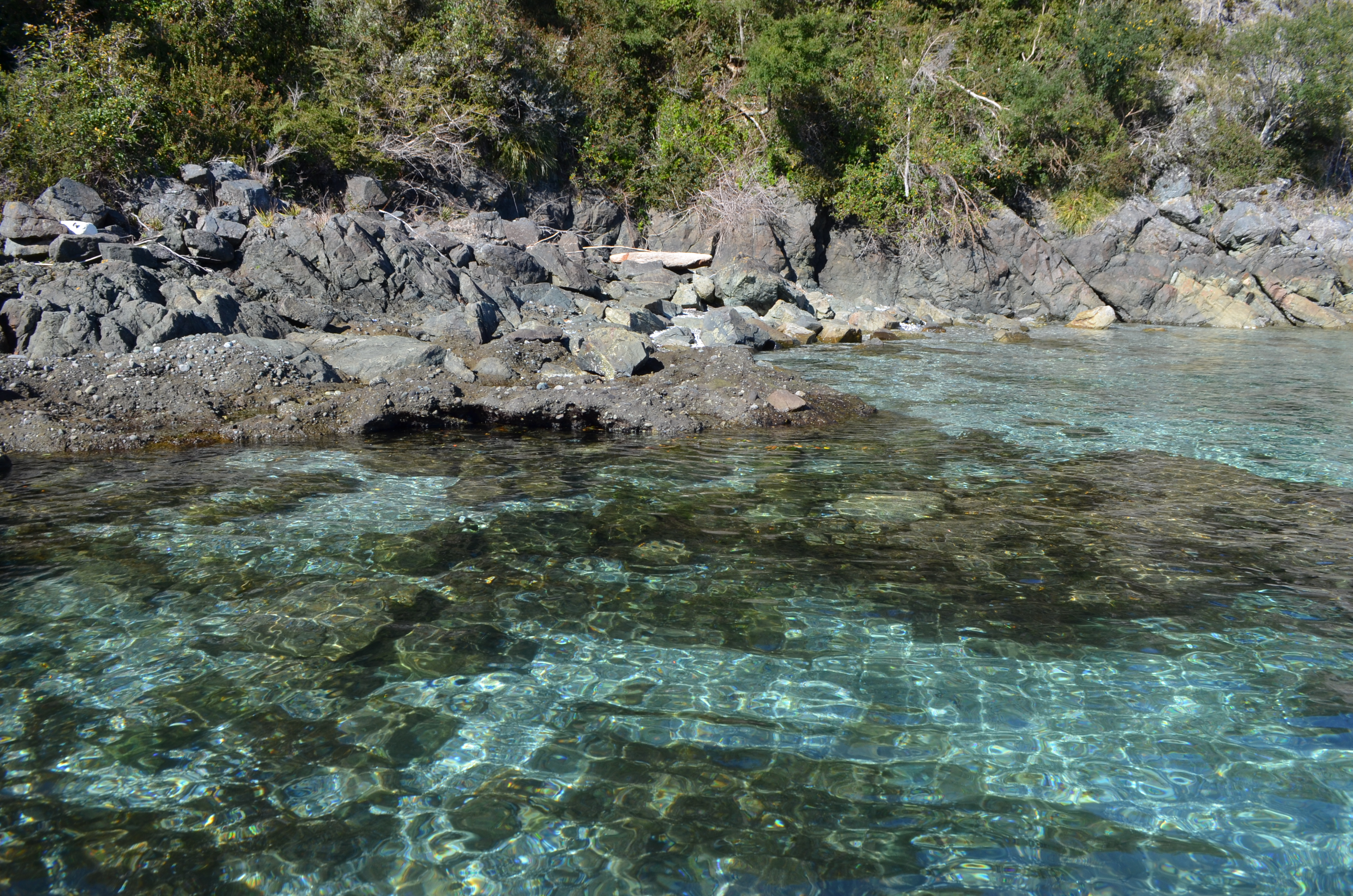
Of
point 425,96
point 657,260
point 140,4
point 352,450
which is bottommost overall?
point 352,450

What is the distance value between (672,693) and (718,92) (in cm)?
1932

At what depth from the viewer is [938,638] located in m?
3.49

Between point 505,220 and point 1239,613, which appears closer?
point 1239,613

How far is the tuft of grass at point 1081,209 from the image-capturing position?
764 inches

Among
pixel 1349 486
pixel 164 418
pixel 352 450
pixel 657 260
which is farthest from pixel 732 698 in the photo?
pixel 657 260

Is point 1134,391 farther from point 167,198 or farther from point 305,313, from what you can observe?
point 167,198

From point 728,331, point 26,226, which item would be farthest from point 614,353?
point 26,226

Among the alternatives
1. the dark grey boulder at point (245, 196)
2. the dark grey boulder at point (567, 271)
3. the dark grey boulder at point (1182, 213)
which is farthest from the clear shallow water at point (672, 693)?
the dark grey boulder at point (1182, 213)

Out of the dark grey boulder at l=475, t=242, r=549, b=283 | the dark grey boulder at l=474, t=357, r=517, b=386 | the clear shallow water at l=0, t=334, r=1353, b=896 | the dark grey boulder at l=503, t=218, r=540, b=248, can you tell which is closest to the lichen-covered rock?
the dark grey boulder at l=474, t=357, r=517, b=386

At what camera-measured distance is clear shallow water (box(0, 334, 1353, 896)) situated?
2.29m

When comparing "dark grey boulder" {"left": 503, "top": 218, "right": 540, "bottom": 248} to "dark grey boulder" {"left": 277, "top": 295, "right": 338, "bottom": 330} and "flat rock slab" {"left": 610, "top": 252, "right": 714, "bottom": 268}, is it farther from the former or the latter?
"dark grey boulder" {"left": 277, "top": 295, "right": 338, "bottom": 330}

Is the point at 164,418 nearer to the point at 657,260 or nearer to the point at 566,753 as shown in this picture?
the point at 566,753

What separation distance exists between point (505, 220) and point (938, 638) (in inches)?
578

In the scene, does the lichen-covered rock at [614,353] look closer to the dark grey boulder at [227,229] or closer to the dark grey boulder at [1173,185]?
the dark grey boulder at [227,229]
